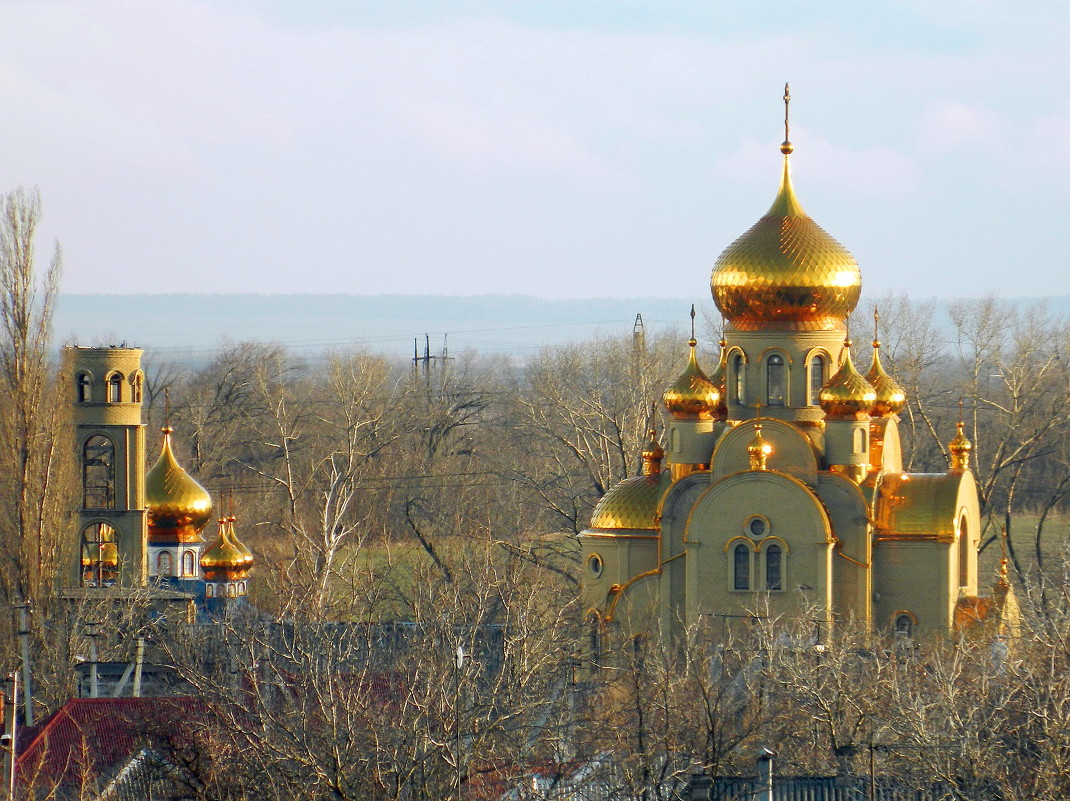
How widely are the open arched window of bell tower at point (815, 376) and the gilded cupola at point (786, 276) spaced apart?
1.40ft

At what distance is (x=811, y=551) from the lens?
32312 mm

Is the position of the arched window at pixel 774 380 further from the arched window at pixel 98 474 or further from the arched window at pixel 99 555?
the arched window at pixel 99 555

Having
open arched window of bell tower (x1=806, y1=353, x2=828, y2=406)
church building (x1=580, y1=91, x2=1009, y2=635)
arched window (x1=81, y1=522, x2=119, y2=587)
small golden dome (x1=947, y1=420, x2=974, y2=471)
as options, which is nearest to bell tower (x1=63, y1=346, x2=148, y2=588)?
arched window (x1=81, y1=522, x2=119, y2=587)

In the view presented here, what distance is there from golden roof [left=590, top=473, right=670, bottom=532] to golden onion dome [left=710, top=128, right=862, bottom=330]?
2.49 meters

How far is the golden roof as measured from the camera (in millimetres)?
33844

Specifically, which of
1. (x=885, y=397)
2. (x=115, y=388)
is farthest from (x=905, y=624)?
(x=115, y=388)

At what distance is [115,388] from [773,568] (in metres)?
10.6

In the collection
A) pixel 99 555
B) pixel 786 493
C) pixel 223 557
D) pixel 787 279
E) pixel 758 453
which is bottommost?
pixel 223 557

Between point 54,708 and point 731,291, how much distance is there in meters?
10.4

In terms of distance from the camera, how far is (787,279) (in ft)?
110

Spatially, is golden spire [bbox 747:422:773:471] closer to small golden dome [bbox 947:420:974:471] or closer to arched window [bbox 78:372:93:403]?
small golden dome [bbox 947:420:974:471]

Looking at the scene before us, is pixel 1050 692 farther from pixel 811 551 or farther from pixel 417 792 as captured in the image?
pixel 811 551

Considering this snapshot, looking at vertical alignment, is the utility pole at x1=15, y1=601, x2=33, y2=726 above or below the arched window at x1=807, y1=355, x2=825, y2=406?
below

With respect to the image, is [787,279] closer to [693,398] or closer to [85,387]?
[693,398]
